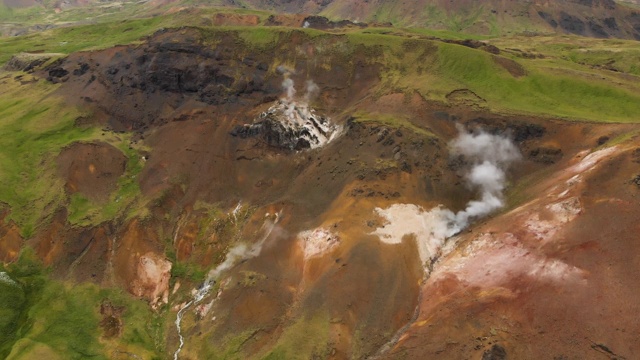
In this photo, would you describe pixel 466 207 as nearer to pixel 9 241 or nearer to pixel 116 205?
pixel 116 205

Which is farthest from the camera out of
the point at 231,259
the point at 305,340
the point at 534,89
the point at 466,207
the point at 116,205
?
the point at 534,89

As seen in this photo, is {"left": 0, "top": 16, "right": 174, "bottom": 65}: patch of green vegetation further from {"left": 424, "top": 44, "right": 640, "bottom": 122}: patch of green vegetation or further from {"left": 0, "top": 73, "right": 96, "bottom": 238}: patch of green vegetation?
{"left": 424, "top": 44, "right": 640, "bottom": 122}: patch of green vegetation

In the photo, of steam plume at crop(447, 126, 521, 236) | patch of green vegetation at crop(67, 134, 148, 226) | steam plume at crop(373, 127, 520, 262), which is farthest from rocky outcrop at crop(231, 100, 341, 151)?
steam plume at crop(373, 127, 520, 262)

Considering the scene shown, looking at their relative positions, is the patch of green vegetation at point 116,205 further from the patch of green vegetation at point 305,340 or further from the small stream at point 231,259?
the patch of green vegetation at point 305,340

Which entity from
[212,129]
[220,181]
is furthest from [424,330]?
[212,129]

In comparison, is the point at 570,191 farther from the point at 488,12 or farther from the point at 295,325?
the point at 488,12

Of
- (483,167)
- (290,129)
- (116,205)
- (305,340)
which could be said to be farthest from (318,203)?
(116,205)

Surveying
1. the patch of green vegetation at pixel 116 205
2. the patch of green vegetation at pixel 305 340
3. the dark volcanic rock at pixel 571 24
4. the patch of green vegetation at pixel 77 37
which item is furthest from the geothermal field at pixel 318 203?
the dark volcanic rock at pixel 571 24
